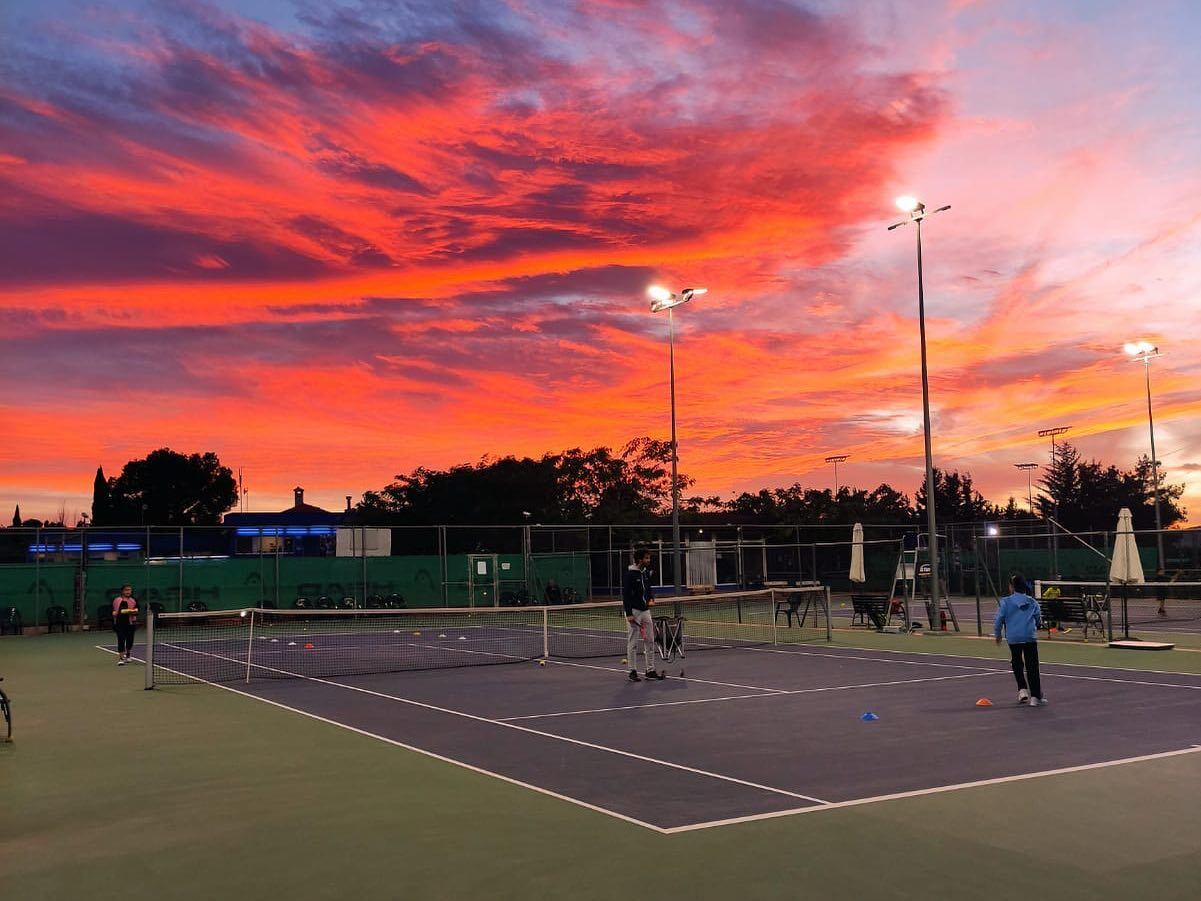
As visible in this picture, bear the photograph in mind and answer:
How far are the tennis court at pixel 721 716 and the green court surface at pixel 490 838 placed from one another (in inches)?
23.3

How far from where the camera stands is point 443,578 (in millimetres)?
43625

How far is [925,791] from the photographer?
33.6ft

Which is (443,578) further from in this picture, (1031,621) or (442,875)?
(442,875)

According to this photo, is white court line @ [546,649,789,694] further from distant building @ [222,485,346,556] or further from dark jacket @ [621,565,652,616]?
distant building @ [222,485,346,556]

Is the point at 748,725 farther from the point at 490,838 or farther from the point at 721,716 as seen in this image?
the point at 490,838

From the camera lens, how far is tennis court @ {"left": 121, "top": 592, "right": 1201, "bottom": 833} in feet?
35.4

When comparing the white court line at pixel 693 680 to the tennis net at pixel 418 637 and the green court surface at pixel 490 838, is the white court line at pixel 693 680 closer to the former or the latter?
the tennis net at pixel 418 637

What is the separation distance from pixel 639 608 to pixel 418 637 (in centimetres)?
1432

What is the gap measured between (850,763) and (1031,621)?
5.55 meters

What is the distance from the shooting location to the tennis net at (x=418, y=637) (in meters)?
23.4

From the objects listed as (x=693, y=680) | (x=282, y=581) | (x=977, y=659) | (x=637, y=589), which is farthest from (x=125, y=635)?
(x=282, y=581)

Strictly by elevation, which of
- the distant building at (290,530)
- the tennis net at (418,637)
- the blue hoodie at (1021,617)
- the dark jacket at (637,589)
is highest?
the distant building at (290,530)

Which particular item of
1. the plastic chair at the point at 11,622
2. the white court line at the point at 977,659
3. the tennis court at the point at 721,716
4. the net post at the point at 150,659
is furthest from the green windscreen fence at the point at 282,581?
the white court line at the point at 977,659

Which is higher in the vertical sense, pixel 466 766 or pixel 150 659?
pixel 150 659
